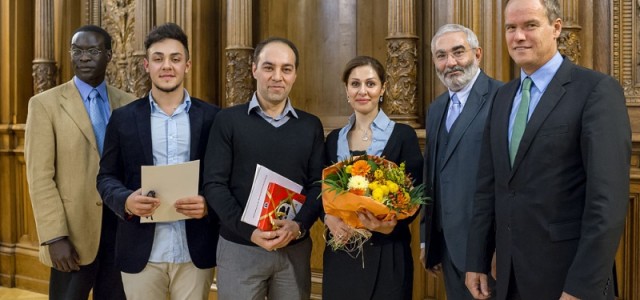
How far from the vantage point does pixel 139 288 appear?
8.00ft

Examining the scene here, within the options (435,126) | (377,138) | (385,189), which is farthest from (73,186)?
(435,126)

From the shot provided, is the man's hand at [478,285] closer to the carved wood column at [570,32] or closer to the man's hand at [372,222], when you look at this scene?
the man's hand at [372,222]

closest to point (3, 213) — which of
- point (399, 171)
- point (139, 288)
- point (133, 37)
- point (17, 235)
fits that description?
point (17, 235)

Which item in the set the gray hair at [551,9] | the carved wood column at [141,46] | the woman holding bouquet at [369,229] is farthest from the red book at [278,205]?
the carved wood column at [141,46]

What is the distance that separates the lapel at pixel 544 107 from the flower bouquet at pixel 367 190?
41cm

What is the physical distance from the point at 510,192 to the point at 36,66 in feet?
13.8

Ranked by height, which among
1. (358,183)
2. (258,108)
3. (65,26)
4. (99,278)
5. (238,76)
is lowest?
(99,278)

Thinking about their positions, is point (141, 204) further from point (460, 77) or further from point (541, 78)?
point (541, 78)

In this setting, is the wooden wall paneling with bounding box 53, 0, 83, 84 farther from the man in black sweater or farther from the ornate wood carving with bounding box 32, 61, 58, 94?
the man in black sweater

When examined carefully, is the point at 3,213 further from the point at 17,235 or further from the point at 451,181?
the point at 451,181

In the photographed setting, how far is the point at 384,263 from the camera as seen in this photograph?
7.89 ft

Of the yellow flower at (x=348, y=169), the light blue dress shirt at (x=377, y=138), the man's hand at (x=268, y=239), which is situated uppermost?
the light blue dress shirt at (x=377, y=138)

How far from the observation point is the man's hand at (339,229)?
234 cm

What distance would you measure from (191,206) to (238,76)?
1989 millimetres
